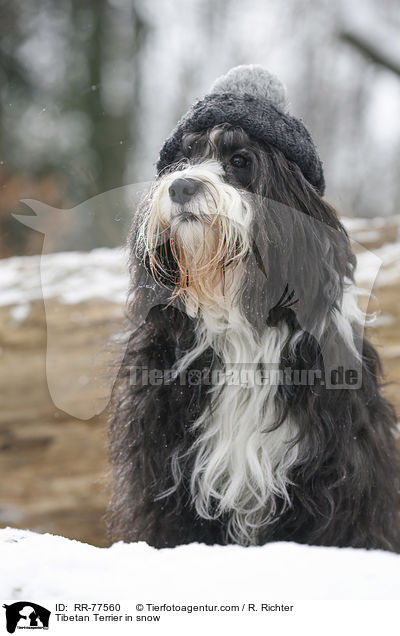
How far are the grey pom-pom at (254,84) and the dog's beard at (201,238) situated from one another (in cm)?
32

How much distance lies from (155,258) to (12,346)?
6.84 feet

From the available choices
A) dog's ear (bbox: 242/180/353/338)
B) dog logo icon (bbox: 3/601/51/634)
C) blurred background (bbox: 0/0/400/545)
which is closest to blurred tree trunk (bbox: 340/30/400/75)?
blurred background (bbox: 0/0/400/545)

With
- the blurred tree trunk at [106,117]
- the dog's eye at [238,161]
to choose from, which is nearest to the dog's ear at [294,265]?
the dog's eye at [238,161]

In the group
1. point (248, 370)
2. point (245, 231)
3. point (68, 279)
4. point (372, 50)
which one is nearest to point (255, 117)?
point (245, 231)

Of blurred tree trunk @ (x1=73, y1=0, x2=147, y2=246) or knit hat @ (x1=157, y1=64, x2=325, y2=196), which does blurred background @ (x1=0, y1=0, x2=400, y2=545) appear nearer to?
blurred tree trunk @ (x1=73, y1=0, x2=147, y2=246)

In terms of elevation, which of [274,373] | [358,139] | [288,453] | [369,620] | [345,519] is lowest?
[369,620]

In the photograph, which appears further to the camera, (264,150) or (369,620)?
(264,150)

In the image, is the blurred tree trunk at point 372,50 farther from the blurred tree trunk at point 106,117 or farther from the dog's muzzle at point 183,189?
the dog's muzzle at point 183,189

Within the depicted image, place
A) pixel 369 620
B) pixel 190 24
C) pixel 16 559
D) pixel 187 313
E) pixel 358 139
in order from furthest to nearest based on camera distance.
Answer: pixel 190 24 < pixel 358 139 < pixel 187 313 < pixel 16 559 < pixel 369 620

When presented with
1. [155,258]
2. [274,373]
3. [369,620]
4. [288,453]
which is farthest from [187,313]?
[369,620]

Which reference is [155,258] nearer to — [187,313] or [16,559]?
[187,313]

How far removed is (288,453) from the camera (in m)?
1.90

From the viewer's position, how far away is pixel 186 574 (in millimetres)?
1395

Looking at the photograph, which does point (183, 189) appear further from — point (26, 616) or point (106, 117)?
point (106, 117)
